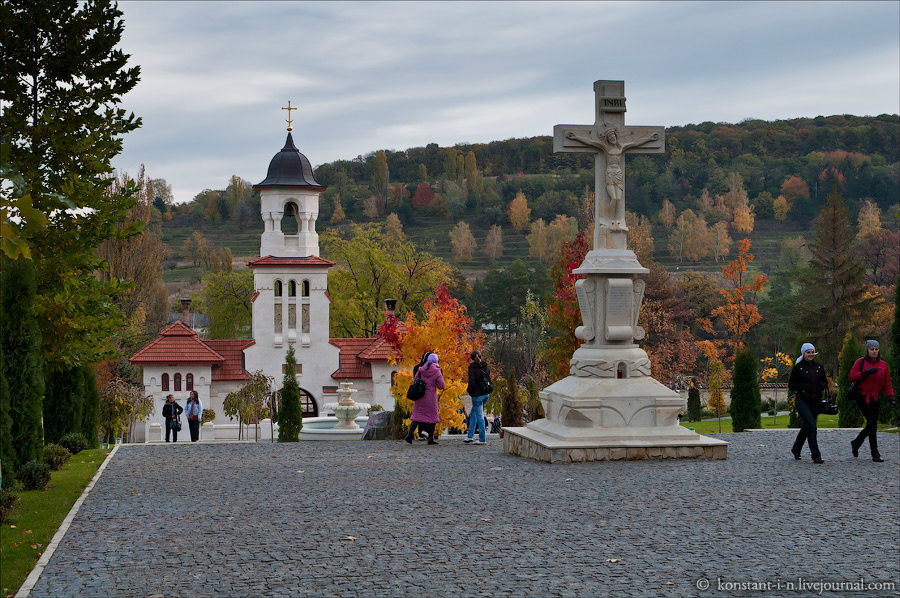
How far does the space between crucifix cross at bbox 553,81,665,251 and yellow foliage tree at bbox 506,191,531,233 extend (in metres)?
94.9

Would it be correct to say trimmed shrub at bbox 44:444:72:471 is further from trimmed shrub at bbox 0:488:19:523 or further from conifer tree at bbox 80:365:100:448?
conifer tree at bbox 80:365:100:448

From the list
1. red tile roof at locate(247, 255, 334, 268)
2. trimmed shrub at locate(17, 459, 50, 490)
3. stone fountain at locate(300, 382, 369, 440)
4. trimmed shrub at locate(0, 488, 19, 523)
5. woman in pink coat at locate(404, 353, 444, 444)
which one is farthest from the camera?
red tile roof at locate(247, 255, 334, 268)

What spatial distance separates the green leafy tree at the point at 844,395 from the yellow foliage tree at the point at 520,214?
8594cm

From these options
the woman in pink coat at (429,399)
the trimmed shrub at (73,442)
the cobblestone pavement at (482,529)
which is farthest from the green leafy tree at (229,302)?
the cobblestone pavement at (482,529)

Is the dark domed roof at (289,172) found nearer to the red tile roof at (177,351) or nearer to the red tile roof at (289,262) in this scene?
the red tile roof at (289,262)

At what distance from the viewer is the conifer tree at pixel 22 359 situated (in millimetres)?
11016

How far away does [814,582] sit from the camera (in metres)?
6.32

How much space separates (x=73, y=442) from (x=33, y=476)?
5235 millimetres

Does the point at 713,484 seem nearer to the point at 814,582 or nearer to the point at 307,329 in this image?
the point at 814,582

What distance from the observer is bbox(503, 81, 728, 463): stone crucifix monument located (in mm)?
12125

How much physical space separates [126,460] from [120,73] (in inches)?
233

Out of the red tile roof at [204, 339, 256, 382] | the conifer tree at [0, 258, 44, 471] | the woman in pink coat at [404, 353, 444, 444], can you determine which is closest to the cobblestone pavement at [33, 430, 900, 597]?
the conifer tree at [0, 258, 44, 471]

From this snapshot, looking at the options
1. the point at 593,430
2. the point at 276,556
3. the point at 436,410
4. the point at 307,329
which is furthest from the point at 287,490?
the point at 307,329

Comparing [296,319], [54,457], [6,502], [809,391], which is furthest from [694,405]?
[6,502]
